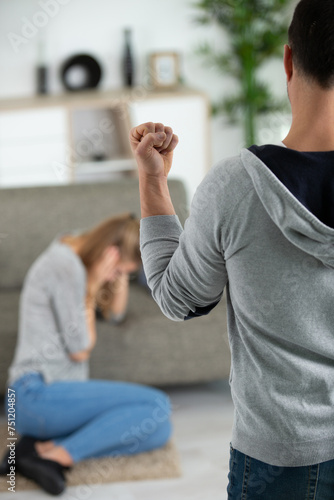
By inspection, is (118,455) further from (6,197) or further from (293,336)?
(293,336)

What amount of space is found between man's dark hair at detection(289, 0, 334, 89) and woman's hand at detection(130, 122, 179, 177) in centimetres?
16

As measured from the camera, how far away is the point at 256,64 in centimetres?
490

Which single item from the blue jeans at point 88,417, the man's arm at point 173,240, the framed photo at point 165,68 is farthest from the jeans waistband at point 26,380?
the framed photo at point 165,68

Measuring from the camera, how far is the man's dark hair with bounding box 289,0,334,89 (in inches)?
25.9

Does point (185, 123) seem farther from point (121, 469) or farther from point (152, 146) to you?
point (152, 146)

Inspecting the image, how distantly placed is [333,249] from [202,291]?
15cm

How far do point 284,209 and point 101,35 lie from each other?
4.61m

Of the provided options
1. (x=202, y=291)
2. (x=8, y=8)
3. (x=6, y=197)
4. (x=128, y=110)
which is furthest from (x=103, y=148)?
(x=202, y=291)

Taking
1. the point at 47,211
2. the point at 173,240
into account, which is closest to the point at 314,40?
the point at 173,240

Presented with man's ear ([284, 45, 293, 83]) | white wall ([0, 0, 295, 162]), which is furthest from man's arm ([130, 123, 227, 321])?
white wall ([0, 0, 295, 162])

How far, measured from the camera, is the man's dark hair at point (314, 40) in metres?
0.66

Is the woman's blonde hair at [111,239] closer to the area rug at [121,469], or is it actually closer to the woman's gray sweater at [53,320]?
the woman's gray sweater at [53,320]

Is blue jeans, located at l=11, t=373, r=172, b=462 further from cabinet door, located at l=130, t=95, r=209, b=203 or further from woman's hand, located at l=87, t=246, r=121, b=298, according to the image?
cabinet door, located at l=130, t=95, r=209, b=203

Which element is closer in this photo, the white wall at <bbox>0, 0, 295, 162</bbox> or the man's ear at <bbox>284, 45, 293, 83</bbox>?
the man's ear at <bbox>284, 45, 293, 83</bbox>
